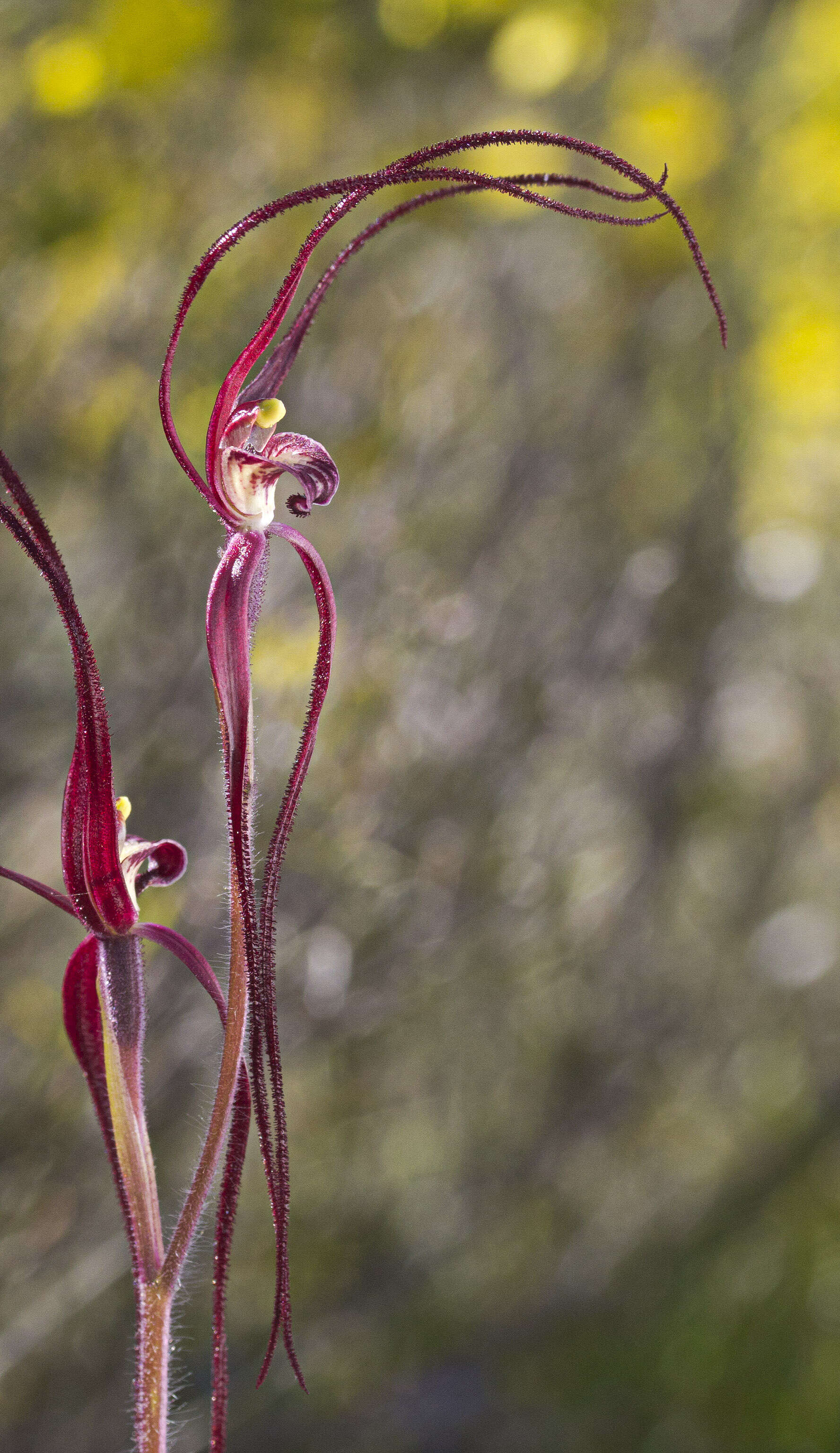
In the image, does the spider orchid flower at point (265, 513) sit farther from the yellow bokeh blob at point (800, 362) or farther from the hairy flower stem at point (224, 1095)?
the yellow bokeh blob at point (800, 362)

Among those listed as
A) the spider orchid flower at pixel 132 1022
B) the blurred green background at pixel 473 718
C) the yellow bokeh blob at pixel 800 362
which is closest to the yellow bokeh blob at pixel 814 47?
the blurred green background at pixel 473 718

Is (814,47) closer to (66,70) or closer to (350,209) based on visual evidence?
(66,70)

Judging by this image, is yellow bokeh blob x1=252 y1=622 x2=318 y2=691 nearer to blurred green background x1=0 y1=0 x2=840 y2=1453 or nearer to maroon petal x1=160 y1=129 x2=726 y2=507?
blurred green background x1=0 y1=0 x2=840 y2=1453

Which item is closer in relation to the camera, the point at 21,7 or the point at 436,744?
the point at 21,7

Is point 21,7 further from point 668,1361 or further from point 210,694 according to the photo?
point 668,1361

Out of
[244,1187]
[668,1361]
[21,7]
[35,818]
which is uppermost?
[21,7]

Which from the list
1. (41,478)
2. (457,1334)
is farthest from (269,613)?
(457,1334)
